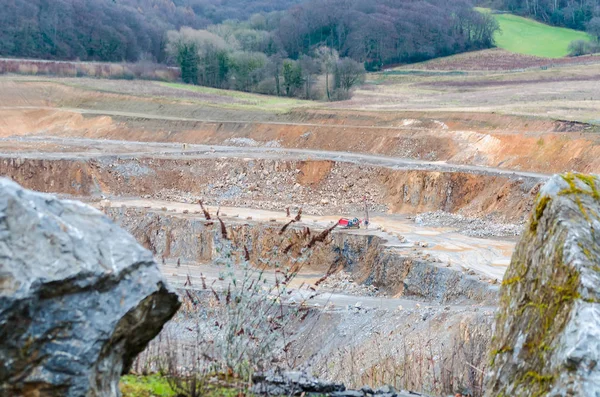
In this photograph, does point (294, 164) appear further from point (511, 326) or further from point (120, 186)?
point (511, 326)

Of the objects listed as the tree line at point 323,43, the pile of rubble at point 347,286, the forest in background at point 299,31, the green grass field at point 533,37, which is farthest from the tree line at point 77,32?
the pile of rubble at point 347,286

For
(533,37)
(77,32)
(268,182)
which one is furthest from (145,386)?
(533,37)

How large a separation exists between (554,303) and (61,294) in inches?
158

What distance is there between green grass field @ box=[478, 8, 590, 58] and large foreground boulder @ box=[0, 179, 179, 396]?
114 metres

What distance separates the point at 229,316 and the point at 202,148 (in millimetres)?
52207

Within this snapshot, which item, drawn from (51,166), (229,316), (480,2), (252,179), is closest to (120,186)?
(51,166)

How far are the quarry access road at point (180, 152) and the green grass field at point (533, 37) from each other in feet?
224

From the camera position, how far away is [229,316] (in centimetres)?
831

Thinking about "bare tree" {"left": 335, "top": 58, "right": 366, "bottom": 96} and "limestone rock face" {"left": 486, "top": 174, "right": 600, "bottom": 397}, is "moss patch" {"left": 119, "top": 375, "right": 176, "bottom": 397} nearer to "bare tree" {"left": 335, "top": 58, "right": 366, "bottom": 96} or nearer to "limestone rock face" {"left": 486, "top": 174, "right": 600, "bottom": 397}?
"limestone rock face" {"left": 486, "top": 174, "right": 600, "bottom": 397}

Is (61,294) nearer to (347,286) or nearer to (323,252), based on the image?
(347,286)

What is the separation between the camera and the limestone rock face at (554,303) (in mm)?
6418

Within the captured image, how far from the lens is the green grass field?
118 meters

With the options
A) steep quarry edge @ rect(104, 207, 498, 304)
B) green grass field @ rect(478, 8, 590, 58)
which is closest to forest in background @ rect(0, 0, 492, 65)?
green grass field @ rect(478, 8, 590, 58)

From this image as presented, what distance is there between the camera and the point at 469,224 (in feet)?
132
